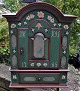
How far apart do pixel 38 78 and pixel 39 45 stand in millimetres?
400

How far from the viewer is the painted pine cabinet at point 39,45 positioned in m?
2.22

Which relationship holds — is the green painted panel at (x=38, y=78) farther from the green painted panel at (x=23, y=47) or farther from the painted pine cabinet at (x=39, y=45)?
the green painted panel at (x=23, y=47)

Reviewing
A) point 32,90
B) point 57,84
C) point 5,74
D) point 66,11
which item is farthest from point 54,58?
point 66,11

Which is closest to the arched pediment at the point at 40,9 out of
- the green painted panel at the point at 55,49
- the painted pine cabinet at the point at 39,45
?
the painted pine cabinet at the point at 39,45

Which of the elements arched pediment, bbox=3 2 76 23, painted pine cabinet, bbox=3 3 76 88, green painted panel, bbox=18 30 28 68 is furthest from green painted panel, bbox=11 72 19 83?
arched pediment, bbox=3 2 76 23

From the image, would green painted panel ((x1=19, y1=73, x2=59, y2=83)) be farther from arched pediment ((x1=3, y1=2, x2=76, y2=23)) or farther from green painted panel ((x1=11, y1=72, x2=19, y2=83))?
arched pediment ((x1=3, y1=2, x2=76, y2=23))

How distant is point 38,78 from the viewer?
7.95 feet

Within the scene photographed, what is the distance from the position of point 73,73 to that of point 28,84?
1.08 m

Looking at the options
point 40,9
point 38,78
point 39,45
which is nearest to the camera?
point 40,9

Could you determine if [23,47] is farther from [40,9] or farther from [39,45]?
[40,9]

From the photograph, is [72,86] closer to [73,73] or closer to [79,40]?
[73,73]

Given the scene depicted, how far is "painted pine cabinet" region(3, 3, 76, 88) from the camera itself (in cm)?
222

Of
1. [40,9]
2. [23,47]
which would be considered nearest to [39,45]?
[23,47]

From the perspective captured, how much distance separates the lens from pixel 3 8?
487 centimetres
